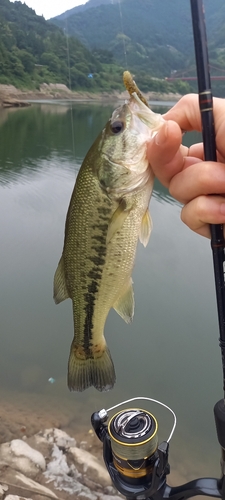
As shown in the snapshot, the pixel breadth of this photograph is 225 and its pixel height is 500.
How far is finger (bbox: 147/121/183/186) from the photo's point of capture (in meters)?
1.18

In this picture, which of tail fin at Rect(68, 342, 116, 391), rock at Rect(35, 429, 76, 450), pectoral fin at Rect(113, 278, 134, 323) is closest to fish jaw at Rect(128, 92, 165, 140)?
pectoral fin at Rect(113, 278, 134, 323)

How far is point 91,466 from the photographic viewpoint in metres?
3.14

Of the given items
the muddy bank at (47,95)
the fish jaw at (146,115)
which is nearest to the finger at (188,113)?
the fish jaw at (146,115)

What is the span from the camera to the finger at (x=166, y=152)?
3.87 feet

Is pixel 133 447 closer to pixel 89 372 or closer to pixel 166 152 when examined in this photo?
pixel 89 372

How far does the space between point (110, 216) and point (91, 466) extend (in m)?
2.56

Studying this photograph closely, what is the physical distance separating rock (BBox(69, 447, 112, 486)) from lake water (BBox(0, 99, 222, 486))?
53 cm

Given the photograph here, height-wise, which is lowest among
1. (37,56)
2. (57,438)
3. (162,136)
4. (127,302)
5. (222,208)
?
(57,438)

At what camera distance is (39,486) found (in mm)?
2789

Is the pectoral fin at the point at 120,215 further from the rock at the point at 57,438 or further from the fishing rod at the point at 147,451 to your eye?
the rock at the point at 57,438

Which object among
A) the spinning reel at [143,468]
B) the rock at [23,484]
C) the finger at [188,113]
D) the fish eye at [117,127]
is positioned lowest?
the rock at [23,484]

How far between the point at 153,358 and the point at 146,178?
13.0 ft

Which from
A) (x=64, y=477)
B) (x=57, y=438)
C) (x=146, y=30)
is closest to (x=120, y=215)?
(x=64, y=477)

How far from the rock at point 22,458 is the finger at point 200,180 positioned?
8.70 ft
